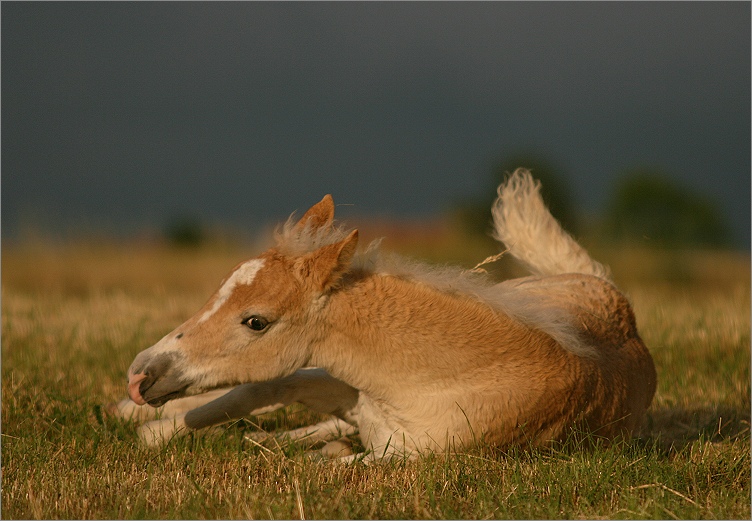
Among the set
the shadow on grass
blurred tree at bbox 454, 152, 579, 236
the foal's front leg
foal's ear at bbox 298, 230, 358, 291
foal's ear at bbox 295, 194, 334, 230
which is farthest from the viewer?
blurred tree at bbox 454, 152, 579, 236

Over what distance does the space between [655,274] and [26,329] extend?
1263cm

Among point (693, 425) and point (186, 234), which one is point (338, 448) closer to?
point (693, 425)

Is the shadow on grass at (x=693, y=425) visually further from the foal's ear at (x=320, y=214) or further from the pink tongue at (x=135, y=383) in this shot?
the pink tongue at (x=135, y=383)

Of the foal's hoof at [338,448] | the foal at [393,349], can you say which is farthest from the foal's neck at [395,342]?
the foal's hoof at [338,448]

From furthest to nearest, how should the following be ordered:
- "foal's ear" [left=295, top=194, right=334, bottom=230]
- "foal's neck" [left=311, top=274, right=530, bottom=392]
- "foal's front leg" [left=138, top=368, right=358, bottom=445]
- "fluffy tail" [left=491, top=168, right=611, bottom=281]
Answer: "fluffy tail" [left=491, top=168, right=611, bottom=281], "foal's front leg" [left=138, top=368, right=358, bottom=445], "foal's ear" [left=295, top=194, right=334, bottom=230], "foal's neck" [left=311, top=274, right=530, bottom=392]

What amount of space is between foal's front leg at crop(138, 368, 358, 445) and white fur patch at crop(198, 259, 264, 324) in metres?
0.79

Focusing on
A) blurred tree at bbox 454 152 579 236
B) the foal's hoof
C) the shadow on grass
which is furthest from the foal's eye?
blurred tree at bbox 454 152 579 236

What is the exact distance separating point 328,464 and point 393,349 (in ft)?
2.19

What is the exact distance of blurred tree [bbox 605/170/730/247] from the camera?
57.6 feet

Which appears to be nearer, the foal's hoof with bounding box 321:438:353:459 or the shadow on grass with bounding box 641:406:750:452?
the foal's hoof with bounding box 321:438:353:459

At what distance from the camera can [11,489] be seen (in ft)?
12.6

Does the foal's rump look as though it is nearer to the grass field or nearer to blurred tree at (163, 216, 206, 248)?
the grass field

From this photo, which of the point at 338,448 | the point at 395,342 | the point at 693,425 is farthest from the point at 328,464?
the point at 693,425

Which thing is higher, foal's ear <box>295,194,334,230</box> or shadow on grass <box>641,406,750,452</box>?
foal's ear <box>295,194,334,230</box>
